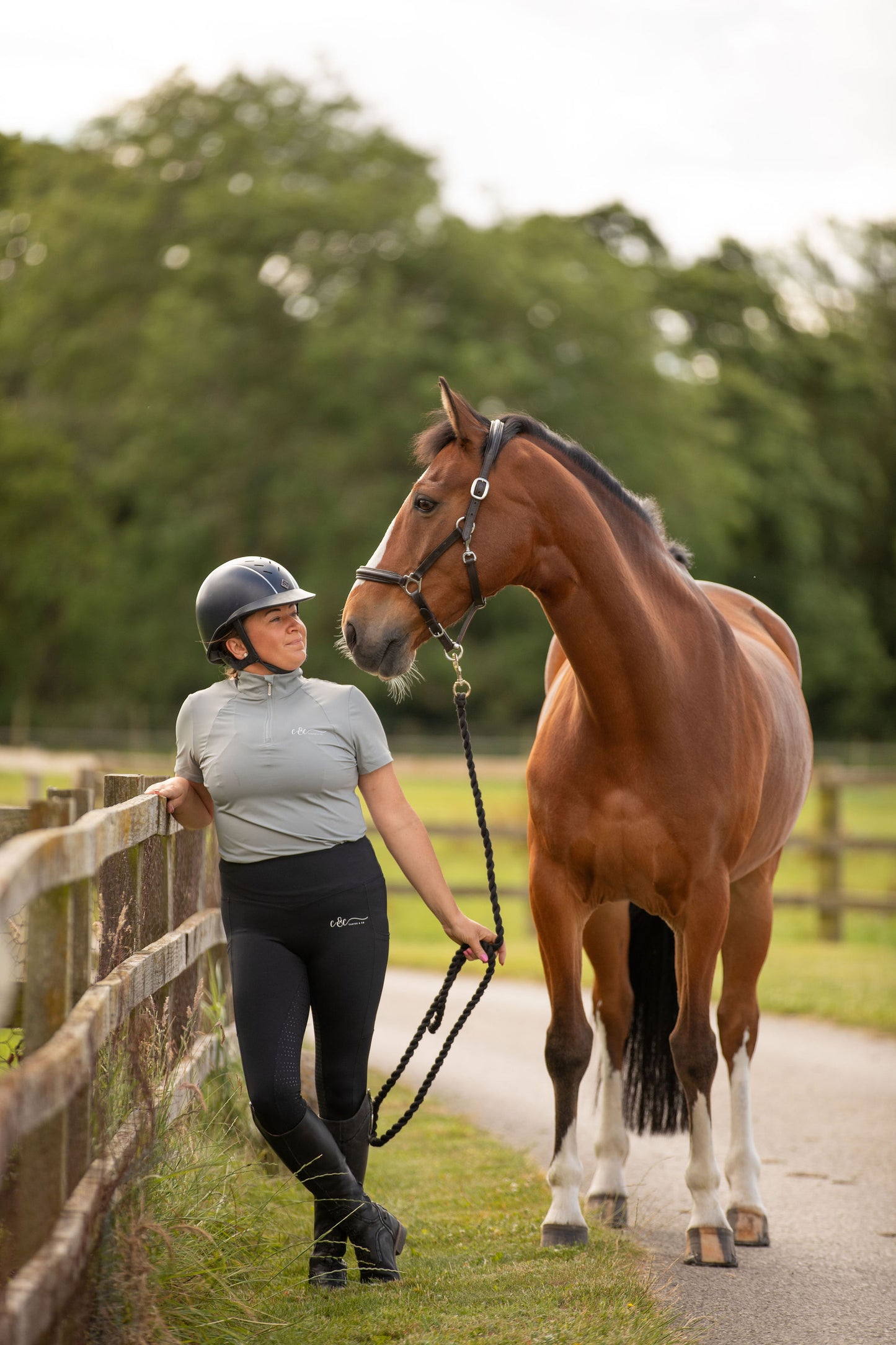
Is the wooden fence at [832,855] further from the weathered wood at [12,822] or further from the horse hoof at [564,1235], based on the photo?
the weathered wood at [12,822]

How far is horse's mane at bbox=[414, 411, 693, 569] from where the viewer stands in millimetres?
3992

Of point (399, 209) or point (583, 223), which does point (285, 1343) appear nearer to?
point (399, 209)

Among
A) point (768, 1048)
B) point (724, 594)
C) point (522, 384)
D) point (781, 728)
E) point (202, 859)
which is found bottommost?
point (768, 1048)

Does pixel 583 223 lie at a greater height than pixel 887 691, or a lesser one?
greater

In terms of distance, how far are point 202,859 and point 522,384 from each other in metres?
25.0

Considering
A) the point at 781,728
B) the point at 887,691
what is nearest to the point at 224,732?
the point at 781,728

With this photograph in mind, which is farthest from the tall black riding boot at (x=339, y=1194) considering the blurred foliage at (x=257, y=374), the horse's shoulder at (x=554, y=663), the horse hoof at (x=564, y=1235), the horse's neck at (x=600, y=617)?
the blurred foliage at (x=257, y=374)

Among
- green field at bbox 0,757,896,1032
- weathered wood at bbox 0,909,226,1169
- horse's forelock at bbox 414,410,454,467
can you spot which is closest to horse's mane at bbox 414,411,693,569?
horse's forelock at bbox 414,410,454,467

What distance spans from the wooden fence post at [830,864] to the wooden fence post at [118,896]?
386 inches

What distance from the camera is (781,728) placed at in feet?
16.4

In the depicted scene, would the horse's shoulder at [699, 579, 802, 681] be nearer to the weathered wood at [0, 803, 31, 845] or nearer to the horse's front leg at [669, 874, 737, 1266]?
the horse's front leg at [669, 874, 737, 1266]

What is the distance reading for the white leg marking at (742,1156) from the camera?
14.4ft

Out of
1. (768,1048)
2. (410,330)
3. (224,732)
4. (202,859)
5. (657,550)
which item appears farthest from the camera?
(410,330)

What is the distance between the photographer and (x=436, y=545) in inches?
152
